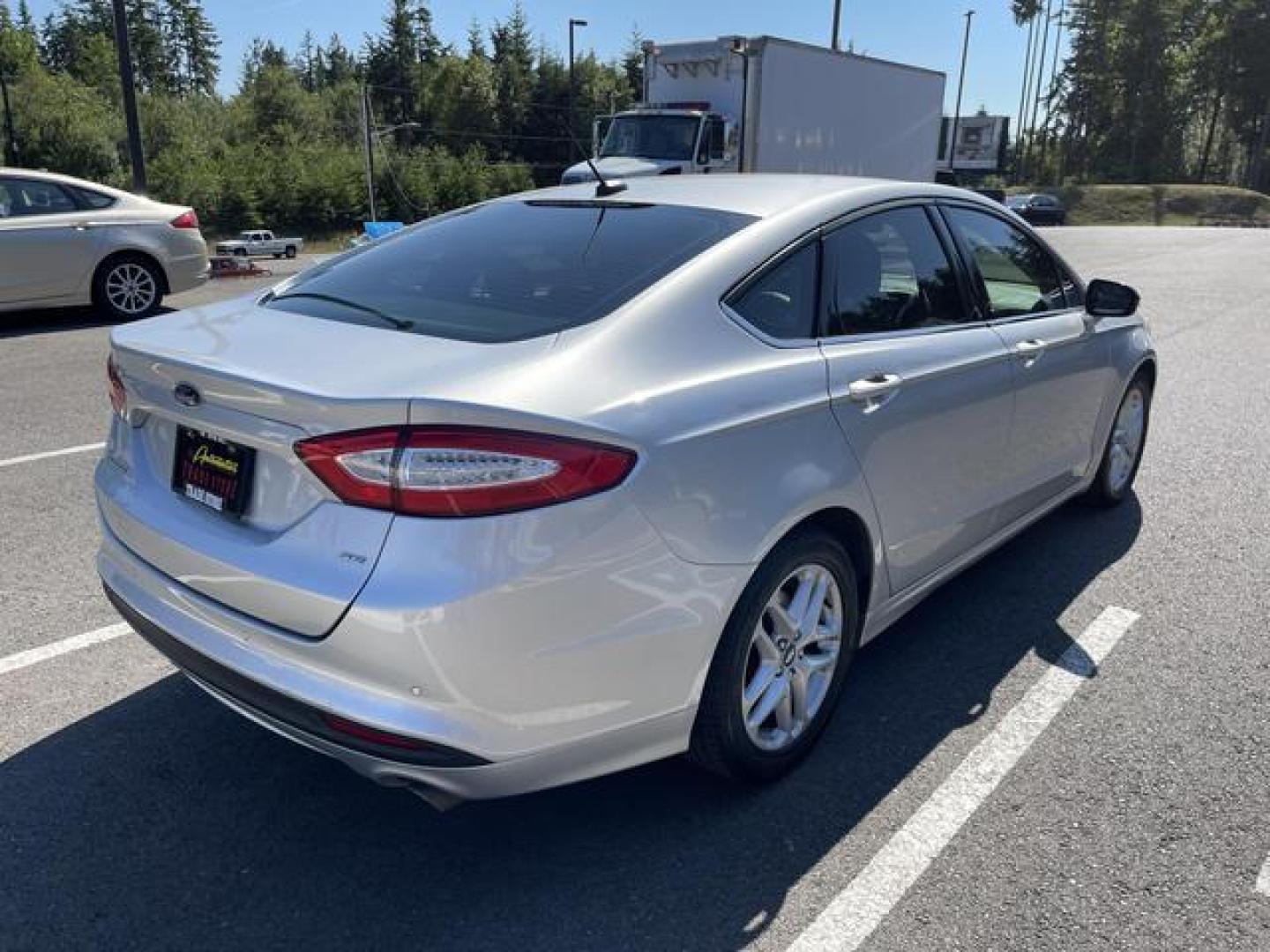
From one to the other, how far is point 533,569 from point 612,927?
89cm

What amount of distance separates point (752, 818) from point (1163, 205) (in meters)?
64.4

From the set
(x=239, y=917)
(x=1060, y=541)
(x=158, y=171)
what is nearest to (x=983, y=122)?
(x=158, y=171)

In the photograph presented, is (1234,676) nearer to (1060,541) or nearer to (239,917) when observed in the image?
(1060,541)

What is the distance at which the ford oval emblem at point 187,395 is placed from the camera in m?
2.43

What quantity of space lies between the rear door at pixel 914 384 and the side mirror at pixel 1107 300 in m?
1.01

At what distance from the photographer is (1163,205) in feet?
189

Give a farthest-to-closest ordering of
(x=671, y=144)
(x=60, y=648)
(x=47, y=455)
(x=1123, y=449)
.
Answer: (x=671, y=144), (x=47, y=455), (x=1123, y=449), (x=60, y=648)

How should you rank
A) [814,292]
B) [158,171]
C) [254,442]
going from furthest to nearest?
[158,171], [814,292], [254,442]

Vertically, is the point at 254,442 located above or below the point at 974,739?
above

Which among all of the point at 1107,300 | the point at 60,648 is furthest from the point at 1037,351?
the point at 60,648

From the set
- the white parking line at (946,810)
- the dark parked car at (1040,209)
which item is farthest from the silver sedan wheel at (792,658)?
the dark parked car at (1040,209)

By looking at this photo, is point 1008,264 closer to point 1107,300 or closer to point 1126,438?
point 1107,300

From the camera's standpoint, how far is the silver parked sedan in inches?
373

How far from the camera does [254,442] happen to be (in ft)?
7.46
